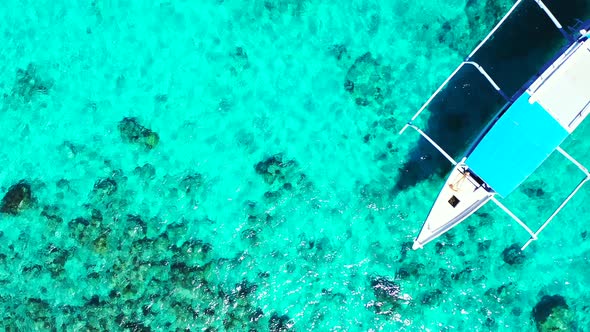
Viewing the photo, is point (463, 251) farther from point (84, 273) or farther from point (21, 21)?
point (21, 21)

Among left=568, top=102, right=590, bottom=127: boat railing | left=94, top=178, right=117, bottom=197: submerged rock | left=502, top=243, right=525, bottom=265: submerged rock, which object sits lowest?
left=502, top=243, right=525, bottom=265: submerged rock

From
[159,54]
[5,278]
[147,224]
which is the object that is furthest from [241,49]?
[5,278]

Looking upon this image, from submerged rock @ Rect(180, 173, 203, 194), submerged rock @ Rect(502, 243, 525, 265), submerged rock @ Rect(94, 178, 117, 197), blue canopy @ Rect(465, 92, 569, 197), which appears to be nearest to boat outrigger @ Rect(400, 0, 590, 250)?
blue canopy @ Rect(465, 92, 569, 197)

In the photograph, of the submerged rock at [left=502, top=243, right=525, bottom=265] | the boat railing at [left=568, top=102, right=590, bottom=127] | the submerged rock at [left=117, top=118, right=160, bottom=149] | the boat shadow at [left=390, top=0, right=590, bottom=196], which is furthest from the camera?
the submerged rock at [left=117, top=118, right=160, bottom=149]

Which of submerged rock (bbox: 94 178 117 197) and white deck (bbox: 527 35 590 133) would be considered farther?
submerged rock (bbox: 94 178 117 197)

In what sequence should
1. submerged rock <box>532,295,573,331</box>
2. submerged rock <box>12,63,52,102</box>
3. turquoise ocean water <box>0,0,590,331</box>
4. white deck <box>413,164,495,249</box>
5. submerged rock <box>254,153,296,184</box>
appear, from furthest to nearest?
submerged rock <box>12,63,52,102</box>
submerged rock <box>254,153,296,184</box>
turquoise ocean water <box>0,0,590,331</box>
submerged rock <box>532,295,573,331</box>
white deck <box>413,164,495,249</box>

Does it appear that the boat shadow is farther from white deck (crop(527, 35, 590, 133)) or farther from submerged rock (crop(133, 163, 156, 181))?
submerged rock (crop(133, 163, 156, 181))
